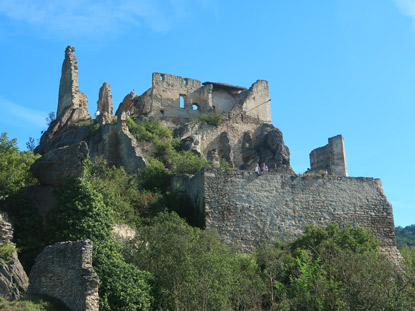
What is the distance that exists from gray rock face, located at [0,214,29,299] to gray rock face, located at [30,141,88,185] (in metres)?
2.99

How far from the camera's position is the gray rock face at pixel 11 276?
51.8 ft

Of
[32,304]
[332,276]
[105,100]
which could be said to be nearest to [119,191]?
[32,304]

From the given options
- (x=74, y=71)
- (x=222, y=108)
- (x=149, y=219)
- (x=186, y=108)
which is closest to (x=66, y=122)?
(x=74, y=71)

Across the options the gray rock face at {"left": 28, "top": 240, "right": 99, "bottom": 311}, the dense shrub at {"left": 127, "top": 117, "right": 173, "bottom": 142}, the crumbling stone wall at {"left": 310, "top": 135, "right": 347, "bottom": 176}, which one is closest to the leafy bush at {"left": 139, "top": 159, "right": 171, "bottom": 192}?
the dense shrub at {"left": 127, "top": 117, "right": 173, "bottom": 142}

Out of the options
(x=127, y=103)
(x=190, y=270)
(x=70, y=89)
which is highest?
(x=70, y=89)

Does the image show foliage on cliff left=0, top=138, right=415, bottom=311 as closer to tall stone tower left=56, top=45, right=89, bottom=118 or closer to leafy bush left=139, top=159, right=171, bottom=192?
leafy bush left=139, top=159, right=171, bottom=192

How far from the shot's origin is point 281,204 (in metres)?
26.3

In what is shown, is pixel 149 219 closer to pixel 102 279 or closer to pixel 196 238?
pixel 196 238

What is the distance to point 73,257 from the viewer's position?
53.7 feet

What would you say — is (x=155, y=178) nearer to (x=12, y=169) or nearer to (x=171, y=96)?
(x=12, y=169)

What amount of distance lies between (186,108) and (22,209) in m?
21.8

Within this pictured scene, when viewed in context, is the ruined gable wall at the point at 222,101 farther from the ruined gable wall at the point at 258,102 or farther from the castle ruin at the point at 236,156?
the ruined gable wall at the point at 258,102

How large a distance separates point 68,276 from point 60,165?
5481mm

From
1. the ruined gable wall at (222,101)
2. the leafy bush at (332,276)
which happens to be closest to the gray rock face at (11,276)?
Answer: the leafy bush at (332,276)
